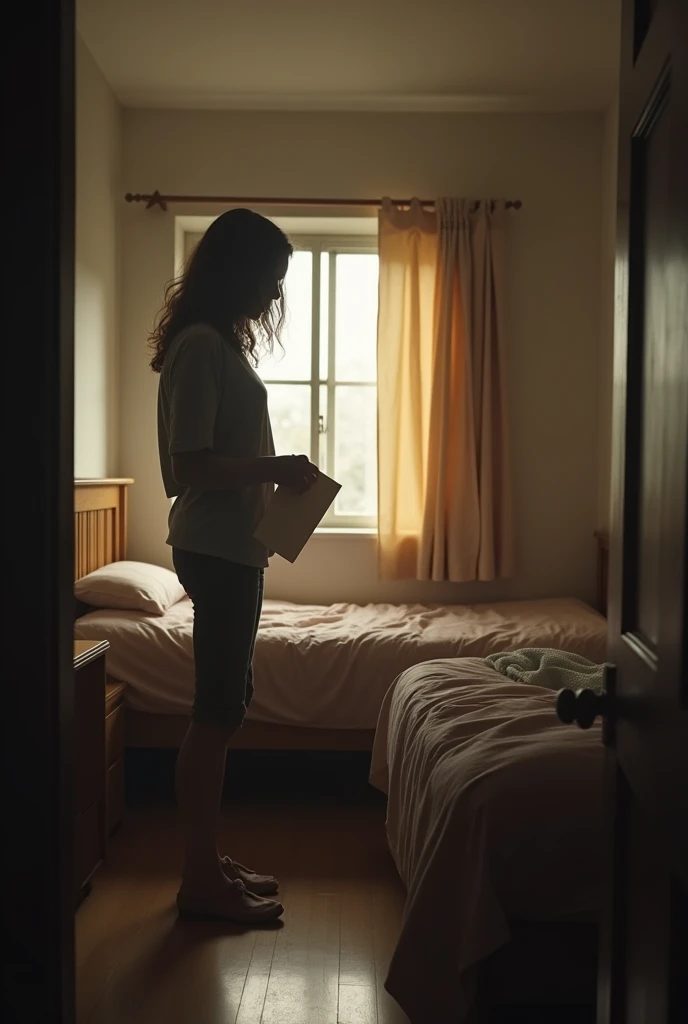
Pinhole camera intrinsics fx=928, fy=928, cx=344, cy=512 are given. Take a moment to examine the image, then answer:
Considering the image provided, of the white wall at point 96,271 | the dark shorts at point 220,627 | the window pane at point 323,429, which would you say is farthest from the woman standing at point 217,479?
the window pane at point 323,429

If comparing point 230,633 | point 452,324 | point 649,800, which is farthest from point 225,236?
point 452,324

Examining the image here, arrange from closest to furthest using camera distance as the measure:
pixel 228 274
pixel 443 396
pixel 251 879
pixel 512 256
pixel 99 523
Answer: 1. pixel 228 274
2. pixel 251 879
3. pixel 99 523
4. pixel 443 396
5. pixel 512 256

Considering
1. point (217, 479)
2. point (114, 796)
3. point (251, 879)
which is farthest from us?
point (114, 796)

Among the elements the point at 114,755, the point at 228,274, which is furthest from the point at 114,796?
the point at 228,274

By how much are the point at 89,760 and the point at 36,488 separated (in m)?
1.70

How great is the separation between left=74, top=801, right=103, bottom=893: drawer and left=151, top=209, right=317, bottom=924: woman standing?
275mm

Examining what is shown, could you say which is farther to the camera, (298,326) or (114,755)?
(298,326)

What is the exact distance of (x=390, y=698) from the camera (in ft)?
8.71

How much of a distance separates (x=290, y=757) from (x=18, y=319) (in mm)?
2849

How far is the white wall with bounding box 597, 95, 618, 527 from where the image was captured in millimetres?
3975

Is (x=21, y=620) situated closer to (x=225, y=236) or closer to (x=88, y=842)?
(x=225, y=236)

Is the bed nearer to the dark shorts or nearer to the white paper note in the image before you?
the dark shorts

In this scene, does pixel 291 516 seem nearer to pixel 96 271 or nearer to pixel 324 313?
pixel 96 271

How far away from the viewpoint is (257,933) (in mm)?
2121
